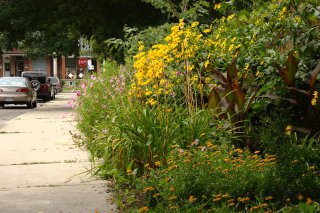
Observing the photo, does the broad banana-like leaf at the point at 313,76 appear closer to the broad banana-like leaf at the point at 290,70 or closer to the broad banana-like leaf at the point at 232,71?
the broad banana-like leaf at the point at 290,70

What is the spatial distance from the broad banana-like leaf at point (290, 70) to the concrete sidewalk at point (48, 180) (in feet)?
7.97

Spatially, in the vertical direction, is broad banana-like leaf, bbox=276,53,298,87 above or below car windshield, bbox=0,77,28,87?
above

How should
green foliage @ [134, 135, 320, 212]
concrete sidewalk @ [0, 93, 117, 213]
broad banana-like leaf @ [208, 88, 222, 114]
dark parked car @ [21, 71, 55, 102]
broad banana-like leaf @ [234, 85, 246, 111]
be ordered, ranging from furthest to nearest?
dark parked car @ [21, 71, 55, 102]
broad banana-like leaf @ [208, 88, 222, 114]
broad banana-like leaf @ [234, 85, 246, 111]
concrete sidewalk @ [0, 93, 117, 213]
green foliage @ [134, 135, 320, 212]

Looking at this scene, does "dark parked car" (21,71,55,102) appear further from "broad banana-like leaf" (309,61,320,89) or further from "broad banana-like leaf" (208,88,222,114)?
"broad banana-like leaf" (309,61,320,89)

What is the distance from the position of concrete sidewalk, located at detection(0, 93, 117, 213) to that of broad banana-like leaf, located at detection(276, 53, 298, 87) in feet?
7.97

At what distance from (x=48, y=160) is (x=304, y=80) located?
373cm

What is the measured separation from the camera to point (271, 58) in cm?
724

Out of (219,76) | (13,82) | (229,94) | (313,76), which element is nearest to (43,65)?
(13,82)

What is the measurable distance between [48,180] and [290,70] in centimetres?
307

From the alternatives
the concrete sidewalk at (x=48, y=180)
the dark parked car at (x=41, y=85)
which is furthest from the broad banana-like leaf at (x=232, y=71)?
the dark parked car at (x=41, y=85)

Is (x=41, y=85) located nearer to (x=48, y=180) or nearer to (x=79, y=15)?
(x=79, y=15)

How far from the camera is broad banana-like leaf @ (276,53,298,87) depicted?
6906 mm

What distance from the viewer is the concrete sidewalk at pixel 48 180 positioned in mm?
5383

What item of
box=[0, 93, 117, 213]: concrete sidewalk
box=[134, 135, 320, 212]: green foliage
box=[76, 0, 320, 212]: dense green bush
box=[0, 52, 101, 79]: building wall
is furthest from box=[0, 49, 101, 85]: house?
Answer: box=[134, 135, 320, 212]: green foliage
